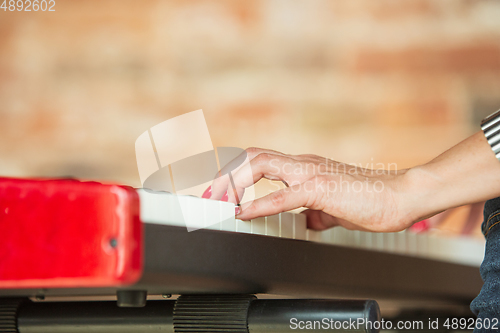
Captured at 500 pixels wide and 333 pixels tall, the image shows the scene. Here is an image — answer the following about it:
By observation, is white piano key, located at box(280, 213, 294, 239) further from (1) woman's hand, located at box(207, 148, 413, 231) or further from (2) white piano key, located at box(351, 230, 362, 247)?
(2) white piano key, located at box(351, 230, 362, 247)

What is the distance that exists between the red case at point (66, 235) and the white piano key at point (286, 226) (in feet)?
0.97

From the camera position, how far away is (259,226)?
25.4 inches

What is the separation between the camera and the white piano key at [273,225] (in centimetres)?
66

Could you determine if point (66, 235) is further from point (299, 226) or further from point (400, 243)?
point (400, 243)

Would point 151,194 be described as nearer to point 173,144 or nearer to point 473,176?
point 473,176

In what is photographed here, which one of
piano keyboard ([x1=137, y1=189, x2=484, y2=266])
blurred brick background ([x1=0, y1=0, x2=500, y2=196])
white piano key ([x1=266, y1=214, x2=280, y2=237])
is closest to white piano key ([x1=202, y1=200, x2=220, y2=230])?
piano keyboard ([x1=137, y1=189, x2=484, y2=266])

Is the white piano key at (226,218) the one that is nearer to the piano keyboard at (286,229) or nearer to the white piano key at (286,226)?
the piano keyboard at (286,229)

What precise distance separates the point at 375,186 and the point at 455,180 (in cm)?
10

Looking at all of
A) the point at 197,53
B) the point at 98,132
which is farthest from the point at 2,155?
the point at 197,53

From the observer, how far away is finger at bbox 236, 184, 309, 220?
0.63 m

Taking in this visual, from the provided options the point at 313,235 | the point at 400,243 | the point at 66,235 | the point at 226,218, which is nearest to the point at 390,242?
the point at 400,243

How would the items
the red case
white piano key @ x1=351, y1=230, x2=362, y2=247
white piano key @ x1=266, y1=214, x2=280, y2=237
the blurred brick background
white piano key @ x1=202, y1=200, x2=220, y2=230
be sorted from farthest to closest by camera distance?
the blurred brick background → white piano key @ x1=351, y1=230, x2=362, y2=247 → white piano key @ x1=266, y1=214, x2=280, y2=237 → white piano key @ x1=202, y1=200, x2=220, y2=230 → the red case

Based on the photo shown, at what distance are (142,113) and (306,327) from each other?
2.56 m

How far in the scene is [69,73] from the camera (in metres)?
3.17
